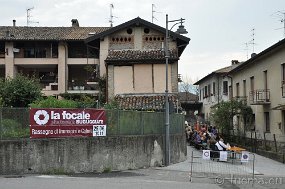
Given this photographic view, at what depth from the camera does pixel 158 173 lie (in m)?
17.1

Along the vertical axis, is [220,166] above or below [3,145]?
below

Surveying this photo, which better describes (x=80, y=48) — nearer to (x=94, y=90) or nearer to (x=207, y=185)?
(x=94, y=90)

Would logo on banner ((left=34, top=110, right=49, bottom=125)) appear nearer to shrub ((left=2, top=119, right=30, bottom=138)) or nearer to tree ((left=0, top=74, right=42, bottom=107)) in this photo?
shrub ((left=2, top=119, right=30, bottom=138))

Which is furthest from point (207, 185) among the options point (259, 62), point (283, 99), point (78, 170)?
point (259, 62)

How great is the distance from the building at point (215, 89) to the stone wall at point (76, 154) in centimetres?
2771

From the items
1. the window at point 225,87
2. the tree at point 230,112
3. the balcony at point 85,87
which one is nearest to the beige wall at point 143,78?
the tree at point 230,112

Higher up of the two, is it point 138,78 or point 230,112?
point 138,78

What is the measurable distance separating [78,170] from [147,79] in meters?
15.9

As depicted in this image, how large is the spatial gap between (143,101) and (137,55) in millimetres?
3720

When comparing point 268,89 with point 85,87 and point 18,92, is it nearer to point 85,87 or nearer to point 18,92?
point 18,92

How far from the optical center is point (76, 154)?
16.5 metres

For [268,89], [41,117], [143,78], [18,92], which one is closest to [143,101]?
[143,78]

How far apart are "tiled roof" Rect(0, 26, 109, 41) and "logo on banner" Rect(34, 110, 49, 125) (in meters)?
27.2

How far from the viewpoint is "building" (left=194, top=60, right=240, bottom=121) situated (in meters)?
46.8
